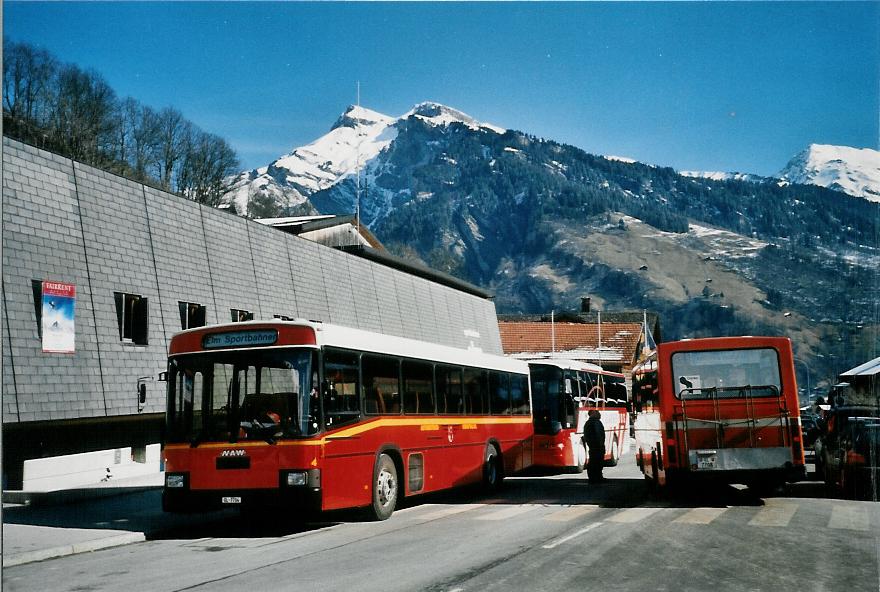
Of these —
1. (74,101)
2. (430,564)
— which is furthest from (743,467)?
(74,101)

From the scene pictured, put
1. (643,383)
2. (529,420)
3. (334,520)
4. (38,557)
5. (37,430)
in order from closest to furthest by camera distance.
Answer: (38,557) < (334,520) < (643,383) < (37,430) < (529,420)

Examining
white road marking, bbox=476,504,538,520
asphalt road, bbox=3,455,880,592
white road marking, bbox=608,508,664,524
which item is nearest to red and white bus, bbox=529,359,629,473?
asphalt road, bbox=3,455,880,592

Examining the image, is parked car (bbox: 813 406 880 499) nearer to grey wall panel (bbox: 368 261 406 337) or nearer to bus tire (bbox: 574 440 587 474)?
bus tire (bbox: 574 440 587 474)

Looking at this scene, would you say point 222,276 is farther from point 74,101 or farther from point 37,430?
point 74,101

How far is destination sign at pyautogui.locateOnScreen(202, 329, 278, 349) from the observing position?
40.9 feet

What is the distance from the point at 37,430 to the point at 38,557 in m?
9.57

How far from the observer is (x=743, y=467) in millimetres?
14906

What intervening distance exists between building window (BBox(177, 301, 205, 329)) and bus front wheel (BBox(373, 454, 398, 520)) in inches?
434

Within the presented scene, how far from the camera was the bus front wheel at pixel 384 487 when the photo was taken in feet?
44.9

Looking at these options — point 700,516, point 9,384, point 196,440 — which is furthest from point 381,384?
point 9,384

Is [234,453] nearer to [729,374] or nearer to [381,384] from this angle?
[381,384]

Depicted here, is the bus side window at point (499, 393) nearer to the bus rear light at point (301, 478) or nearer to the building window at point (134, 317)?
the bus rear light at point (301, 478)

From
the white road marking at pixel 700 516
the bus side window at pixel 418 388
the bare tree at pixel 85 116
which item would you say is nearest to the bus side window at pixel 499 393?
the bus side window at pixel 418 388

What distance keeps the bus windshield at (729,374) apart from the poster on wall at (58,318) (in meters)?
12.6
